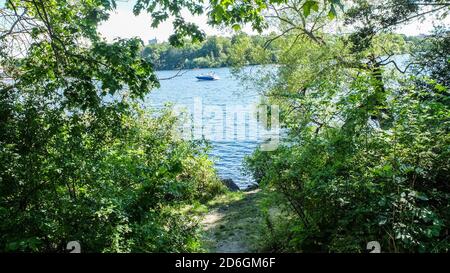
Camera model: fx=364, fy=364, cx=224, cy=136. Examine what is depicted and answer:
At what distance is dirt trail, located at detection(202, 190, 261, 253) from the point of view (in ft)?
25.2

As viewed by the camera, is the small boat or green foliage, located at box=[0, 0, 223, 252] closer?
green foliage, located at box=[0, 0, 223, 252]

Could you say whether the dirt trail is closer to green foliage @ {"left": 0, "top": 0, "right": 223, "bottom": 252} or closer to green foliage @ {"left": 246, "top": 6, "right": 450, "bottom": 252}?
green foliage @ {"left": 246, "top": 6, "right": 450, "bottom": 252}

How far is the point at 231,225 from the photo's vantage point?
9.46 metres

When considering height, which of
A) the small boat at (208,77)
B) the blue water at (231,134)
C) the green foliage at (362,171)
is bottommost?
the blue water at (231,134)

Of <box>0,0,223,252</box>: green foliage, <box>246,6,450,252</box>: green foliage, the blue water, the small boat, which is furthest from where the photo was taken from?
the small boat

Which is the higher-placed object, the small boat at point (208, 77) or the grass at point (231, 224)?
the small boat at point (208, 77)

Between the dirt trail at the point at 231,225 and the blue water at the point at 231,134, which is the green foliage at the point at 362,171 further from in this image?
the blue water at the point at 231,134

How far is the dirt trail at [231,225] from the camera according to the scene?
768 centimetres

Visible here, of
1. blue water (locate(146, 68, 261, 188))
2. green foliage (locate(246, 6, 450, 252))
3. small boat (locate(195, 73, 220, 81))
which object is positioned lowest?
blue water (locate(146, 68, 261, 188))

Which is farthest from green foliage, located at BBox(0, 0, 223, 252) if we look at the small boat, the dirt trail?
the small boat

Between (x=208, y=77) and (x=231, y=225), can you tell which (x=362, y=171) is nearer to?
(x=231, y=225)

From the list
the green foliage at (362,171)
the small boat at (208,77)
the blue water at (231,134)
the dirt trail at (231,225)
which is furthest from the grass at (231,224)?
the small boat at (208,77)

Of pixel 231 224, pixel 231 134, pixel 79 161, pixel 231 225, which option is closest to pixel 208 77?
pixel 231 134

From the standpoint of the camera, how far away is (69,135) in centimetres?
469
